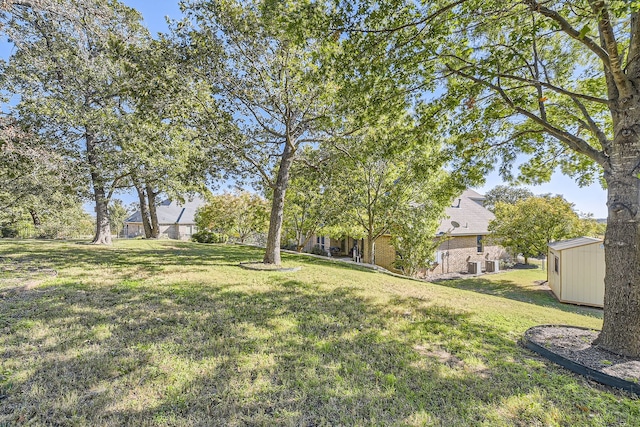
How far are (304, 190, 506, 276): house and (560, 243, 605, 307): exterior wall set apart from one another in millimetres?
5261

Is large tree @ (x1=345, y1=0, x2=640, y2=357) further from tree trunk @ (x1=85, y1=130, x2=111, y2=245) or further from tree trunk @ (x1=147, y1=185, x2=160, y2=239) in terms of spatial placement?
tree trunk @ (x1=147, y1=185, x2=160, y2=239)

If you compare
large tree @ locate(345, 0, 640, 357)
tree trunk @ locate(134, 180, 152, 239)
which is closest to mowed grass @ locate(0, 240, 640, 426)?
large tree @ locate(345, 0, 640, 357)

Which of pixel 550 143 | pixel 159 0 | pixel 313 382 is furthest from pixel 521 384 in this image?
pixel 159 0

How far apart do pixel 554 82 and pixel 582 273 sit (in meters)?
9.35

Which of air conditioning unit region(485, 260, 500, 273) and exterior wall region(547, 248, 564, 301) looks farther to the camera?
air conditioning unit region(485, 260, 500, 273)

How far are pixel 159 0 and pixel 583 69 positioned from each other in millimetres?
10576

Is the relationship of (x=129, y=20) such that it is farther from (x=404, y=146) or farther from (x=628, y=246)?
(x=628, y=246)

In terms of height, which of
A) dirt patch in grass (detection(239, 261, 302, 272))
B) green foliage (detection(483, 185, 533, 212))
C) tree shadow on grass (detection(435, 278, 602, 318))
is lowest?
tree shadow on grass (detection(435, 278, 602, 318))

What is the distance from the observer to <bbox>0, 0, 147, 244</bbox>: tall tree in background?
26.6 feet

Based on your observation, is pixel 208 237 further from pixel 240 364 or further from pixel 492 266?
pixel 492 266

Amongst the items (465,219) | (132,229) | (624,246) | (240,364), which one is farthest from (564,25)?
(132,229)

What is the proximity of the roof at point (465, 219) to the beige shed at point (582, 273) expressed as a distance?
6175 millimetres

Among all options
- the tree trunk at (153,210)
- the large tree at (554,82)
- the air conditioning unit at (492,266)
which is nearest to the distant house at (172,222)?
the tree trunk at (153,210)

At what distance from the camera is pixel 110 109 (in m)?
9.91
